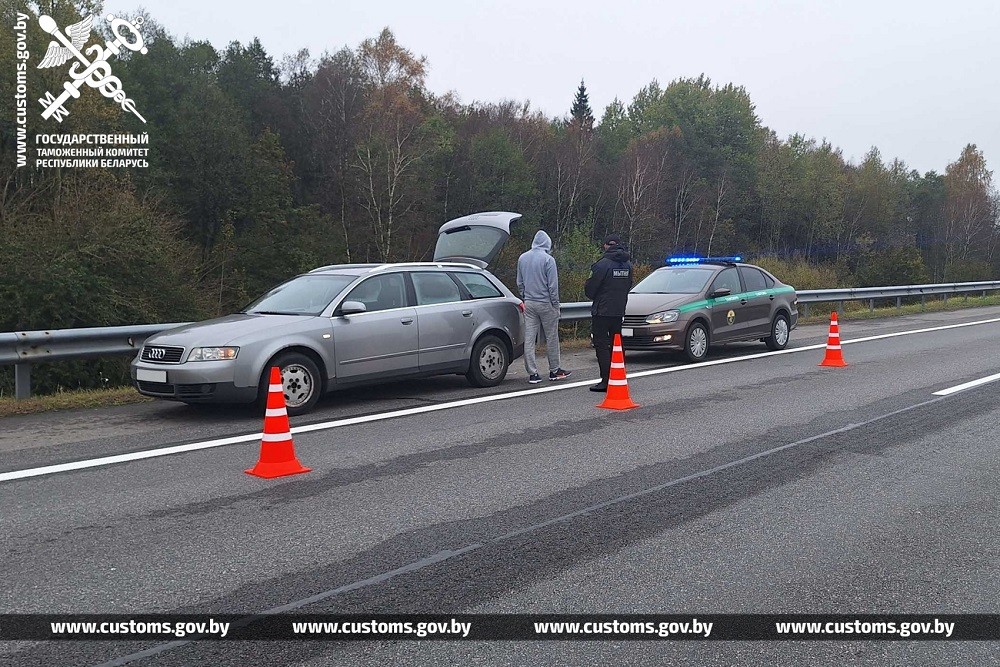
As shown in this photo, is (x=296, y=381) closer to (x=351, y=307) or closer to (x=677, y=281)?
(x=351, y=307)

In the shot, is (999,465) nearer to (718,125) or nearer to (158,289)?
(158,289)

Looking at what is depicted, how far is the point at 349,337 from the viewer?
974cm

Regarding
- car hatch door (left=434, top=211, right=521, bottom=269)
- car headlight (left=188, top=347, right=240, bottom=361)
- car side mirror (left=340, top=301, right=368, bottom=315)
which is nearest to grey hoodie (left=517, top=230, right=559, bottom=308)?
car hatch door (left=434, top=211, right=521, bottom=269)

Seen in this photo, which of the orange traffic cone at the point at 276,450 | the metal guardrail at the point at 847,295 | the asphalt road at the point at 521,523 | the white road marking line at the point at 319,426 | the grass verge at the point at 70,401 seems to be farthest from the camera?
the metal guardrail at the point at 847,295

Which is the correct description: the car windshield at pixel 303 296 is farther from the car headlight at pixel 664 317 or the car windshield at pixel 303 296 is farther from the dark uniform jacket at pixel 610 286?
the car headlight at pixel 664 317

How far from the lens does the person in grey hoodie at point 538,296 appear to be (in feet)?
37.5

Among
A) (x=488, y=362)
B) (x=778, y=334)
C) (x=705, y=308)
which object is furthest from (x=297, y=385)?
(x=778, y=334)

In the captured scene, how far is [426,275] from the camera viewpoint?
1103 centimetres

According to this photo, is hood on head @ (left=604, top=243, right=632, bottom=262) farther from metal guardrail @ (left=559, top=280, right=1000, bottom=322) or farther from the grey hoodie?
metal guardrail @ (left=559, top=280, right=1000, bottom=322)

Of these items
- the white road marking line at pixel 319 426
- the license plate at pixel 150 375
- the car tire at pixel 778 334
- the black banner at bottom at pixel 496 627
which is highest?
the license plate at pixel 150 375

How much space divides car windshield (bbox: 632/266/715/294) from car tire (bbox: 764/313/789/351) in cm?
176

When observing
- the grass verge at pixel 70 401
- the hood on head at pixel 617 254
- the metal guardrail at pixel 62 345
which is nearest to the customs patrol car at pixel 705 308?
the hood on head at pixel 617 254

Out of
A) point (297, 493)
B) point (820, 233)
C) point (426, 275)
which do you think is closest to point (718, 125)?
point (820, 233)

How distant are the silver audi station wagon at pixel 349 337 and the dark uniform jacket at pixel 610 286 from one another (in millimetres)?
1390
